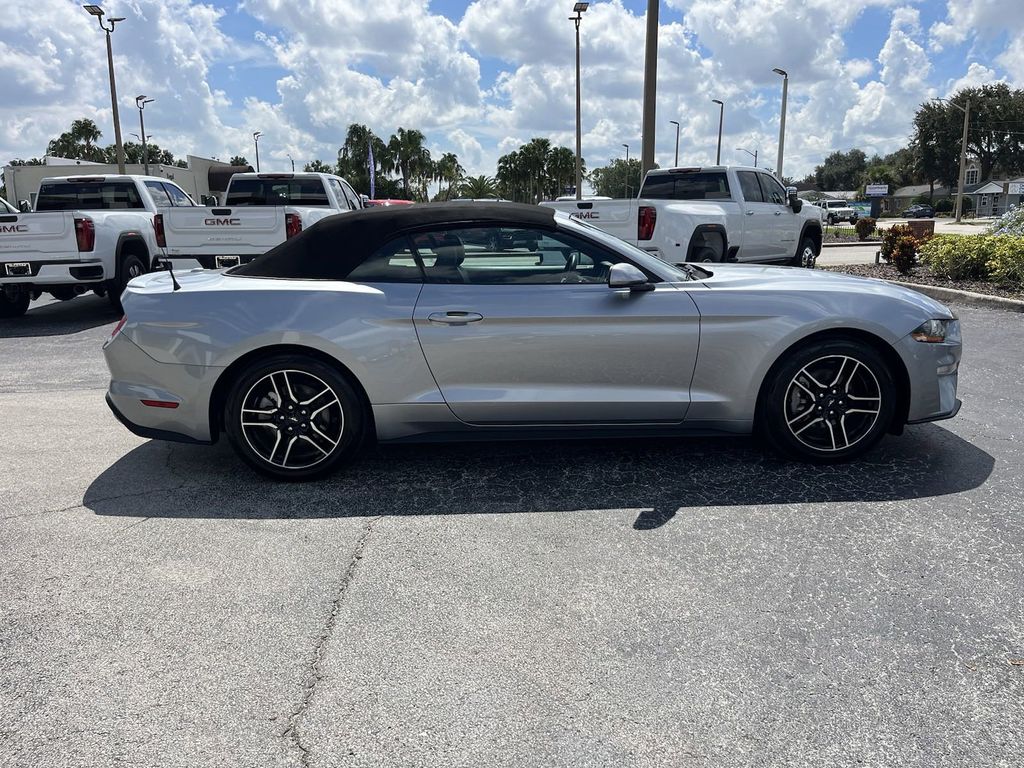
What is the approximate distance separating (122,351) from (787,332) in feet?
11.7

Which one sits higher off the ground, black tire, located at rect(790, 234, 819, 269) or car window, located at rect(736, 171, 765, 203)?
car window, located at rect(736, 171, 765, 203)

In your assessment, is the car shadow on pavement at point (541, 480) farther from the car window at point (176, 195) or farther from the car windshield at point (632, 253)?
the car window at point (176, 195)

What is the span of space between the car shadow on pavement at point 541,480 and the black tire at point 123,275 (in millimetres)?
6803

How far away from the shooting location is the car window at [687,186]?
12.1m

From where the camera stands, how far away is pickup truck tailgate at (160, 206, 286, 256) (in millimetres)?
10617

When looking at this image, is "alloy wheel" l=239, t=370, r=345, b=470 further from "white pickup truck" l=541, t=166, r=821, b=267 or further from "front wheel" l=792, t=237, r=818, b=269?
"front wheel" l=792, t=237, r=818, b=269

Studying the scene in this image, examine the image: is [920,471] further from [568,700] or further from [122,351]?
[122,351]

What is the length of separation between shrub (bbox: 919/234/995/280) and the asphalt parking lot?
338 inches

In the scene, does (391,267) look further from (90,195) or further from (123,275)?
(90,195)

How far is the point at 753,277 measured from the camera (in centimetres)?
466

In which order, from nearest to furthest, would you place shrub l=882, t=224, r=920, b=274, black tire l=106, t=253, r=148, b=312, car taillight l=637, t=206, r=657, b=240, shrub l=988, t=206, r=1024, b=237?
car taillight l=637, t=206, r=657, b=240
black tire l=106, t=253, r=148, b=312
shrub l=882, t=224, r=920, b=274
shrub l=988, t=206, r=1024, b=237

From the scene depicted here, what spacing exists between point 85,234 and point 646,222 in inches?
279

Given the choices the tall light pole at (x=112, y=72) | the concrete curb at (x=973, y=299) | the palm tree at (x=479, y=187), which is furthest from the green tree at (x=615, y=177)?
the concrete curb at (x=973, y=299)

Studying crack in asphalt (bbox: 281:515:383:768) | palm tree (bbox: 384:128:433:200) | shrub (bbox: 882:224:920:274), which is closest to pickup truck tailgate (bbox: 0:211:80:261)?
crack in asphalt (bbox: 281:515:383:768)
